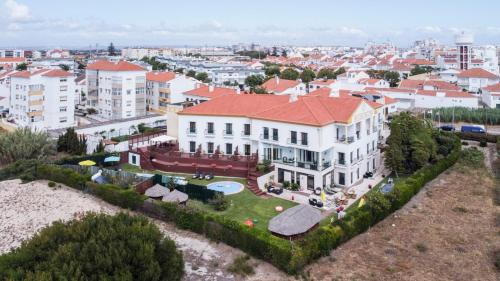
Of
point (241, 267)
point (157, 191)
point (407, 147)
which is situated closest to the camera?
point (241, 267)

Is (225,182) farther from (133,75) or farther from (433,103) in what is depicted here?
(433,103)

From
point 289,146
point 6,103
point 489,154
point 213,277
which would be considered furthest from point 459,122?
point 6,103

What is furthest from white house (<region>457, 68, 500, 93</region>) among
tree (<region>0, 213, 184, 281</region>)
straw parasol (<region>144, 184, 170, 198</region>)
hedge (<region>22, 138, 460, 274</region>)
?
tree (<region>0, 213, 184, 281</region>)

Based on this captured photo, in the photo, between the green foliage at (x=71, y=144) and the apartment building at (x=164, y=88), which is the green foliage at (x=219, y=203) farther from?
the apartment building at (x=164, y=88)

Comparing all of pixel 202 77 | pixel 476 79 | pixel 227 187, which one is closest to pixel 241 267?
pixel 227 187

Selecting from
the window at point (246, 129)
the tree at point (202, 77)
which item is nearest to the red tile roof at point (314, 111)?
the window at point (246, 129)

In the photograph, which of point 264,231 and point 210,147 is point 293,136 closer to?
point 210,147
